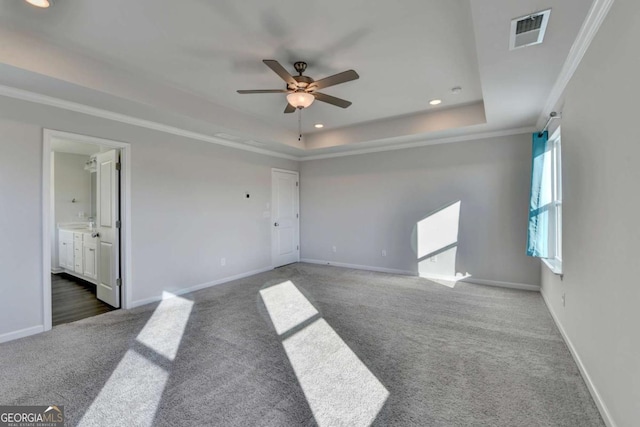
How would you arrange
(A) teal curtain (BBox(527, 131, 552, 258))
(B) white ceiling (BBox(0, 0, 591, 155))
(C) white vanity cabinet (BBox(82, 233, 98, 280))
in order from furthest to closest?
1. (C) white vanity cabinet (BBox(82, 233, 98, 280))
2. (A) teal curtain (BBox(527, 131, 552, 258))
3. (B) white ceiling (BBox(0, 0, 591, 155))

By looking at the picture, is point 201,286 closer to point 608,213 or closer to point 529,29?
point 608,213

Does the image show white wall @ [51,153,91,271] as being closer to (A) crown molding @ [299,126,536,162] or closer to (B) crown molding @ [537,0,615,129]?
(A) crown molding @ [299,126,536,162]

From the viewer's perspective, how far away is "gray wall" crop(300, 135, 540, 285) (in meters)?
4.63

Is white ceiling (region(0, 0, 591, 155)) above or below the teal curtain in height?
above

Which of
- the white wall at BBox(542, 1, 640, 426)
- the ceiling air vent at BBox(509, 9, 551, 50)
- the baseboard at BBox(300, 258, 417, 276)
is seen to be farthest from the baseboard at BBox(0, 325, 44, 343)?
the ceiling air vent at BBox(509, 9, 551, 50)

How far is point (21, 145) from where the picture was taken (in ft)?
9.71

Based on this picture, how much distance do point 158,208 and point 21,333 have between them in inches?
75.5

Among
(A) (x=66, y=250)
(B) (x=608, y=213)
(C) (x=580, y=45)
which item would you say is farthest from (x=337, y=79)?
(A) (x=66, y=250)

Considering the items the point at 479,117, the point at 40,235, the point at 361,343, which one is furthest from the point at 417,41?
the point at 40,235

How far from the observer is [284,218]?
652 cm

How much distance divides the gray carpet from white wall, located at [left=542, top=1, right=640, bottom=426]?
14.8 inches

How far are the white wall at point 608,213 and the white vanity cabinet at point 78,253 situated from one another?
5973 millimetres

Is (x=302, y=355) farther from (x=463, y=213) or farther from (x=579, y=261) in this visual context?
(x=463, y=213)

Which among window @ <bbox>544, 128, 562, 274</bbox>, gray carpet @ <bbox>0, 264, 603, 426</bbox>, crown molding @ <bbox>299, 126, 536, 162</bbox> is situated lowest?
gray carpet @ <bbox>0, 264, 603, 426</bbox>
